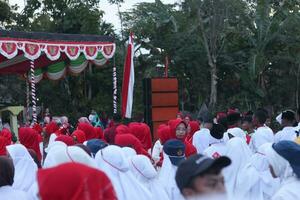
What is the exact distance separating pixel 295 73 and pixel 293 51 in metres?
1.39

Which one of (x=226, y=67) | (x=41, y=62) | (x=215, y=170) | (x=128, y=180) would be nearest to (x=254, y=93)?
(x=226, y=67)

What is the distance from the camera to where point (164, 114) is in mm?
14203

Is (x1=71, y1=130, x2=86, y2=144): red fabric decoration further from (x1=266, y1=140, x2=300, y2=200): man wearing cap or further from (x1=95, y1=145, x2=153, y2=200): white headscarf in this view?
(x1=266, y1=140, x2=300, y2=200): man wearing cap

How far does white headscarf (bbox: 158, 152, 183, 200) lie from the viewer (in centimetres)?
622

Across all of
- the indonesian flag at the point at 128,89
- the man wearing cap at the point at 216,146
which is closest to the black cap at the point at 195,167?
the man wearing cap at the point at 216,146

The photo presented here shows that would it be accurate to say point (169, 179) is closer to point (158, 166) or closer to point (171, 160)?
point (171, 160)

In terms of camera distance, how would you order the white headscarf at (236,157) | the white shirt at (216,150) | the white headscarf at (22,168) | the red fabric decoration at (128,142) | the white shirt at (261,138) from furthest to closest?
the white shirt at (261,138) < the white shirt at (216,150) < the red fabric decoration at (128,142) < the white headscarf at (236,157) < the white headscarf at (22,168)

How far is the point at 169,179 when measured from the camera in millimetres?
6434

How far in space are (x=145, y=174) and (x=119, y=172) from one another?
36cm

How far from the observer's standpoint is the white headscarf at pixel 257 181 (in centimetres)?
666

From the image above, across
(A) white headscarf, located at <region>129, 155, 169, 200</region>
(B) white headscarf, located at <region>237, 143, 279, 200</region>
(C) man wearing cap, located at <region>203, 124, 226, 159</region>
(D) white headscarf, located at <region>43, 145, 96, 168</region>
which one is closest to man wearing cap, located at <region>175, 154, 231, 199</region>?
(D) white headscarf, located at <region>43, 145, 96, 168</region>

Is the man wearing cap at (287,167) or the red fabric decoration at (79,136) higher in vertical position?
the man wearing cap at (287,167)

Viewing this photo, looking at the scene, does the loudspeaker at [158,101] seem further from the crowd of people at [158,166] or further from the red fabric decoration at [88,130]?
the red fabric decoration at [88,130]

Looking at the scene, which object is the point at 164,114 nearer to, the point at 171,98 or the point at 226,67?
the point at 171,98
